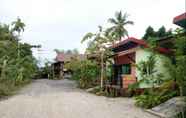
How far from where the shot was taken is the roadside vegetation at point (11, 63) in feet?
69.8

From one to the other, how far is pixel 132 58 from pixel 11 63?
11.3m

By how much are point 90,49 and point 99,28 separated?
5.64ft

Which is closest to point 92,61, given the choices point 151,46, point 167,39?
point 167,39

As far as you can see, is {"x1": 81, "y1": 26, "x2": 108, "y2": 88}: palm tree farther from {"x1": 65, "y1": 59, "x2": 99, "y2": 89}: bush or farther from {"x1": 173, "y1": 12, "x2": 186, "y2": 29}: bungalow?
{"x1": 173, "y1": 12, "x2": 186, "y2": 29}: bungalow

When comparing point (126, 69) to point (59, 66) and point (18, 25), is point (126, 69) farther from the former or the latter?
point (59, 66)

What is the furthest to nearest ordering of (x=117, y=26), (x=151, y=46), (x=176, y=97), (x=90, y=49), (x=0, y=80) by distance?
(x=117, y=26) → (x=90, y=49) → (x=0, y=80) → (x=151, y=46) → (x=176, y=97)

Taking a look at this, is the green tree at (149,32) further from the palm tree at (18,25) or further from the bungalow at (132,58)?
the bungalow at (132,58)

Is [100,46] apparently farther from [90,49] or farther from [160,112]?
[160,112]

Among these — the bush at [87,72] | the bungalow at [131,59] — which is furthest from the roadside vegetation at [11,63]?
the bungalow at [131,59]

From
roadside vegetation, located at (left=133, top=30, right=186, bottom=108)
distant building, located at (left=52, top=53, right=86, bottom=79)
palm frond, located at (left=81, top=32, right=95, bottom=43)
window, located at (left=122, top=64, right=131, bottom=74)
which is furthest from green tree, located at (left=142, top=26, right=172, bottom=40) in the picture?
roadside vegetation, located at (left=133, top=30, right=186, bottom=108)

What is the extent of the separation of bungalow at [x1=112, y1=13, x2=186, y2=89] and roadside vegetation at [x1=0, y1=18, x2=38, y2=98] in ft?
26.1

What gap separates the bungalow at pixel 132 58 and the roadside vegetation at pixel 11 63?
795 cm

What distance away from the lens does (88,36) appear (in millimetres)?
21094

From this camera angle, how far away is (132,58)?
19078 millimetres
